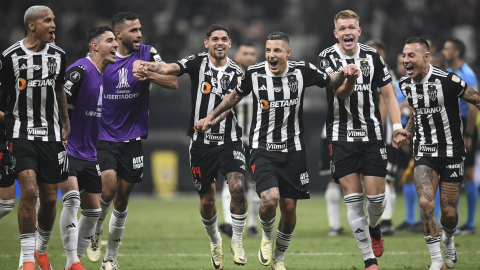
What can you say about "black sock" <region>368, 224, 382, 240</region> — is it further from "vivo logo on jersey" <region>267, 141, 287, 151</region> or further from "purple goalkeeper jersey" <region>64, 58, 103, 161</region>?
"purple goalkeeper jersey" <region>64, 58, 103, 161</region>

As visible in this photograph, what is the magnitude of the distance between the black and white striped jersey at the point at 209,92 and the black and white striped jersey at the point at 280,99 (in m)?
0.54

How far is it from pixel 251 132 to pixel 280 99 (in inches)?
20.1

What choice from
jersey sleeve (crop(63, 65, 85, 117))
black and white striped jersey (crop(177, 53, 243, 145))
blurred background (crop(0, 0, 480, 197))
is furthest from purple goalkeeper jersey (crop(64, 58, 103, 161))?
blurred background (crop(0, 0, 480, 197))

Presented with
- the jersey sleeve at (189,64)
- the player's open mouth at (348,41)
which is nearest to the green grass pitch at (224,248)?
the jersey sleeve at (189,64)

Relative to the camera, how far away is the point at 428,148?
6488 millimetres

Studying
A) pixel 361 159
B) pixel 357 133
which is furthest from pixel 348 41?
pixel 361 159

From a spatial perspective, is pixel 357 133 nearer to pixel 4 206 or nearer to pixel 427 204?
pixel 427 204

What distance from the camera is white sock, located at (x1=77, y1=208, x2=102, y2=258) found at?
6242 mm

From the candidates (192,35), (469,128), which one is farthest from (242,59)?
(192,35)

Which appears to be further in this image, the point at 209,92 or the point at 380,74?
the point at 209,92

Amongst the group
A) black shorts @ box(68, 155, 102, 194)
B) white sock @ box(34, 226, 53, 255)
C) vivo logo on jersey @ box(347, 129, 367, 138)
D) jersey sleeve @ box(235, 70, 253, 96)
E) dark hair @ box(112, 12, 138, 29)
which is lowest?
white sock @ box(34, 226, 53, 255)

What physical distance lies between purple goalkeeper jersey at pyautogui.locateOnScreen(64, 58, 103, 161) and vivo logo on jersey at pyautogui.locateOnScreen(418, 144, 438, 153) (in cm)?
350

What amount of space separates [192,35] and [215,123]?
571 inches

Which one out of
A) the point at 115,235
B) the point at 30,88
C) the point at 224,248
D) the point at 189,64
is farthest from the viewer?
the point at 224,248
